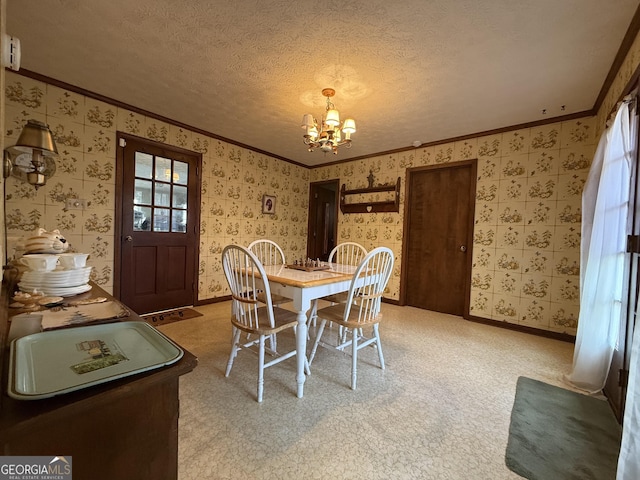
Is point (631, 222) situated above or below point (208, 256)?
above

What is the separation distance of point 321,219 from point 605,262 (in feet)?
14.0

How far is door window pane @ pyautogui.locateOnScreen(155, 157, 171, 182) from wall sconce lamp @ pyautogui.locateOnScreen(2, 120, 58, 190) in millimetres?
1260

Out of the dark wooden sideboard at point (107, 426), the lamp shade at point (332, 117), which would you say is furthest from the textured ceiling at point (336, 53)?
the dark wooden sideboard at point (107, 426)

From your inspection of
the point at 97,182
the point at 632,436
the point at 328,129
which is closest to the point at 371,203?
the point at 328,129

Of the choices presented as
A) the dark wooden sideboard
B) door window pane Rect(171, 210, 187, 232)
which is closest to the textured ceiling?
door window pane Rect(171, 210, 187, 232)

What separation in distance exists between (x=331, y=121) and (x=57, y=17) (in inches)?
74.8

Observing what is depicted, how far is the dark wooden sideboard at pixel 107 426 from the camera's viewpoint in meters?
0.47

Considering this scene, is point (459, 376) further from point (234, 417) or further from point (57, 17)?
point (57, 17)

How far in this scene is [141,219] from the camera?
3.17 metres

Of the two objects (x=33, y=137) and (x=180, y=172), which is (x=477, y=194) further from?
(x=33, y=137)

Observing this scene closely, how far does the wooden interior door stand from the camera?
17.4ft

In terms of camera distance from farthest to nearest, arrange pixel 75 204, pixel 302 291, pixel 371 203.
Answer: pixel 371 203
pixel 75 204
pixel 302 291

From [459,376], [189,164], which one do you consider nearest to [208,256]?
[189,164]

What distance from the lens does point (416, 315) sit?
3625 mm
